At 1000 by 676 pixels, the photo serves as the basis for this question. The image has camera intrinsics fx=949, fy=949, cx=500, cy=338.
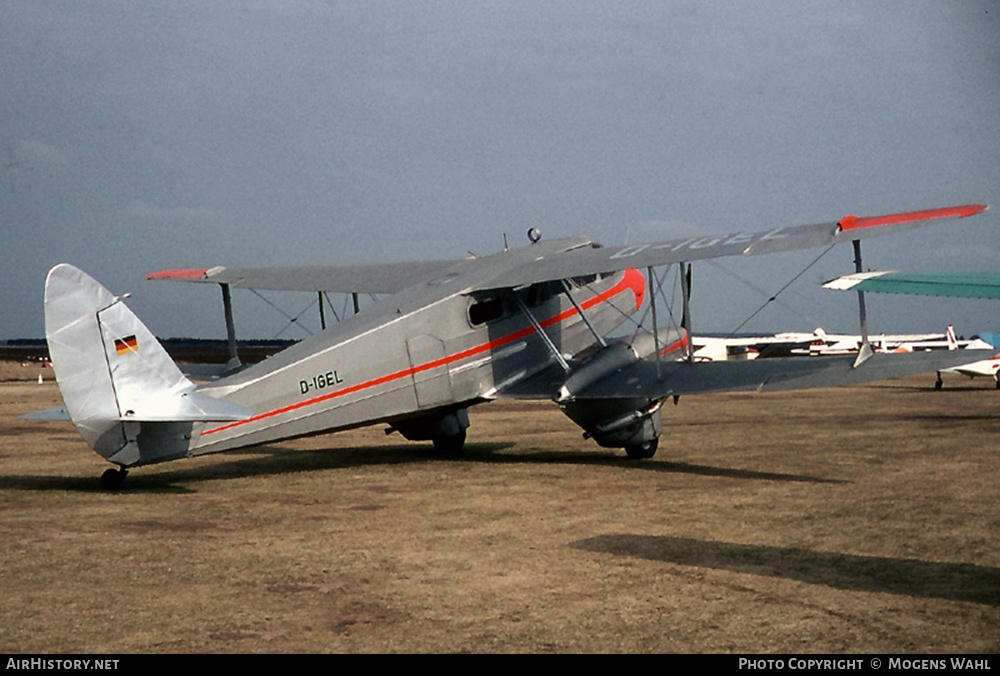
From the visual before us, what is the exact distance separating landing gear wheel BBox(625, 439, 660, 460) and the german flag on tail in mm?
7592

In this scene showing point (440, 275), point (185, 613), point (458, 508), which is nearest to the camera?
point (185, 613)

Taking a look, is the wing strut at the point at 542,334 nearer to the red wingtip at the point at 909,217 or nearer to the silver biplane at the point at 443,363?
the silver biplane at the point at 443,363

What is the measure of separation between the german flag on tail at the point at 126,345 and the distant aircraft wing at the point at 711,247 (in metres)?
5.63

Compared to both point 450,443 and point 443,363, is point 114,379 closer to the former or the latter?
point 443,363

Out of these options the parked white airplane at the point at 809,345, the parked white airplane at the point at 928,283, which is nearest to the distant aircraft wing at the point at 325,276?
the parked white airplane at the point at 928,283

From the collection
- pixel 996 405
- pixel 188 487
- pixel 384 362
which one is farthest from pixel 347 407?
pixel 996 405

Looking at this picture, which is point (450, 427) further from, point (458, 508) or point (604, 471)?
point (458, 508)

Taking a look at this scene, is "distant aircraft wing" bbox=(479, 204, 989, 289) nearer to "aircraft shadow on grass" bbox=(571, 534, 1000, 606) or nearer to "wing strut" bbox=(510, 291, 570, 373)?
"wing strut" bbox=(510, 291, 570, 373)

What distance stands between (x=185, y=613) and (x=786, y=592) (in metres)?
4.06

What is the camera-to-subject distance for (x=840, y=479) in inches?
482

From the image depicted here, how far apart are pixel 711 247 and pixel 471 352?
4081 millimetres

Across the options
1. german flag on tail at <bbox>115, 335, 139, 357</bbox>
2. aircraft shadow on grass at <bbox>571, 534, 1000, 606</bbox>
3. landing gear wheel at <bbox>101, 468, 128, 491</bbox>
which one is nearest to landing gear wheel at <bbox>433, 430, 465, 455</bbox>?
landing gear wheel at <bbox>101, 468, 128, 491</bbox>

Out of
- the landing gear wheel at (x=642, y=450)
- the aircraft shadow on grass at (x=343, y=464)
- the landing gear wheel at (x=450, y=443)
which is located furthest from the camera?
the landing gear wheel at (x=450, y=443)

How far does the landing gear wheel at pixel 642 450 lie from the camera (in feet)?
49.3
